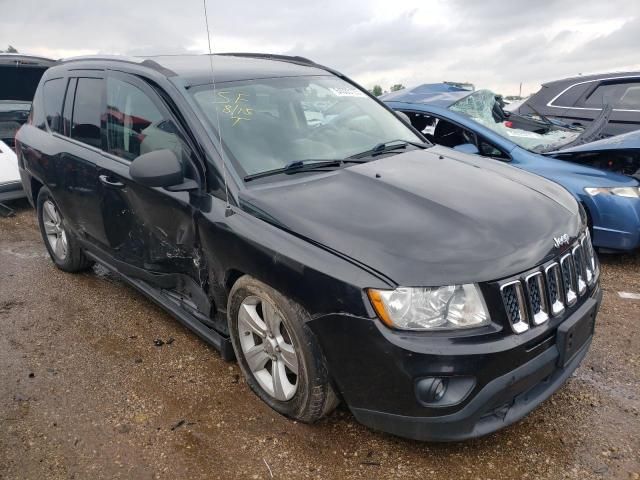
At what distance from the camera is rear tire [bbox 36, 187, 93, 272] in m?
4.36

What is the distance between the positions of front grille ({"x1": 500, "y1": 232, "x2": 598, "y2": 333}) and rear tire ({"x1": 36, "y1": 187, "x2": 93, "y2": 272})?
343 centimetres

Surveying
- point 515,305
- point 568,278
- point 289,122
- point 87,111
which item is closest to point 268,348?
point 515,305

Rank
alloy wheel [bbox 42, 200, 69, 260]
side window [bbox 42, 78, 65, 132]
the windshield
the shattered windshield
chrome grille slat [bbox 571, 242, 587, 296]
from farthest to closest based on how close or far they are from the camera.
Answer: the shattered windshield, alloy wheel [bbox 42, 200, 69, 260], side window [bbox 42, 78, 65, 132], the windshield, chrome grille slat [bbox 571, 242, 587, 296]

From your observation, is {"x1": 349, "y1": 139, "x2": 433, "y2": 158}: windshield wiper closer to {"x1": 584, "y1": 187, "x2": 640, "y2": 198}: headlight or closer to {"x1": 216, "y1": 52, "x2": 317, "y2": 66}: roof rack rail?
{"x1": 216, "y1": 52, "x2": 317, "y2": 66}: roof rack rail

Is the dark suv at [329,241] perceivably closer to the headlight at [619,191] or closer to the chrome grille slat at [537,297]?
the chrome grille slat at [537,297]

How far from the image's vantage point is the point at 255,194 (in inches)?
99.6

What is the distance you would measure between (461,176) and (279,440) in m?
1.65

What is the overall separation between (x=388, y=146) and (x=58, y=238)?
3.13 metres

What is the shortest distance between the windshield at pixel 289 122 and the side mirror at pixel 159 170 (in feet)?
0.91

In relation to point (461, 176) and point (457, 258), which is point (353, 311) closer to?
point (457, 258)

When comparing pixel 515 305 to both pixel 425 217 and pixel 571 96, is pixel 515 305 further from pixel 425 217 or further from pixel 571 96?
pixel 571 96

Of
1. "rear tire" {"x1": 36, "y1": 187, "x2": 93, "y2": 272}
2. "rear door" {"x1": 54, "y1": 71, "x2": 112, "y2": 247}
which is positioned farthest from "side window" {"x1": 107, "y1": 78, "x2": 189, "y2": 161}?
"rear tire" {"x1": 36, "y1": 187, "x2": 93, "y2": 272}

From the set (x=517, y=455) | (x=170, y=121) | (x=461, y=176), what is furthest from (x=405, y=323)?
(x=170, y=121)

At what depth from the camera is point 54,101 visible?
4203 mm
